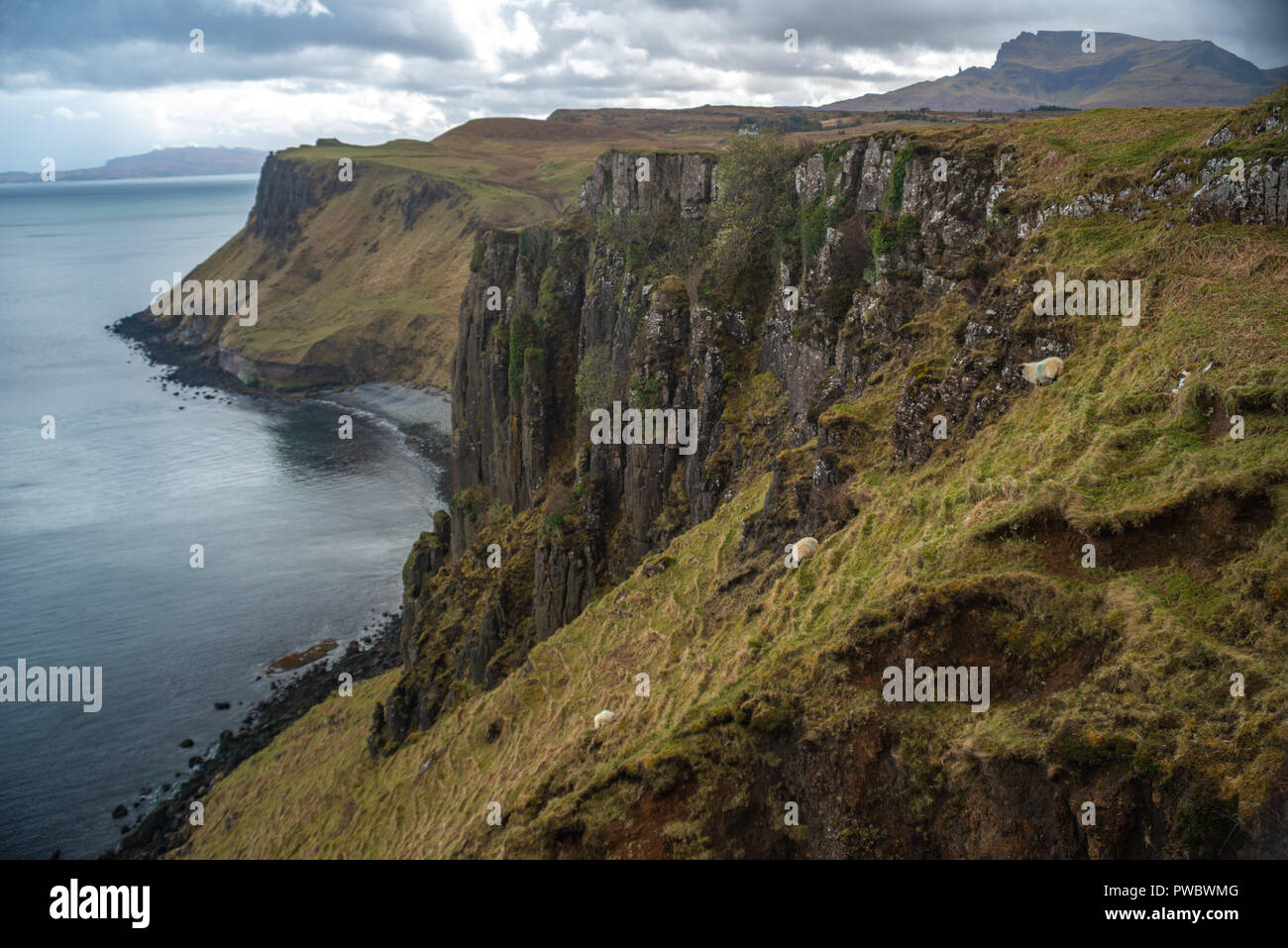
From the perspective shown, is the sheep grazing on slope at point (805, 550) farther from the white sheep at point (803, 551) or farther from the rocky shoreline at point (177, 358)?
the rocky shoreline at point (177, 358)

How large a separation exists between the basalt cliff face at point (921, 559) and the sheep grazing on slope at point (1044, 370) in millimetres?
323

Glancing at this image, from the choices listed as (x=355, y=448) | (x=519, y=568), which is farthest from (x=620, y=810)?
(x=355, y=448)

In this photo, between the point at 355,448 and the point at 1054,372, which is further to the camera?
the point at 355,448

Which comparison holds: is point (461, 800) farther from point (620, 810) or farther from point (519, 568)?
point (519, 568)

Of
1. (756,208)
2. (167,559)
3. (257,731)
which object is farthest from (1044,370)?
(167,559)

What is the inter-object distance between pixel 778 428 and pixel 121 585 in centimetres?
6996

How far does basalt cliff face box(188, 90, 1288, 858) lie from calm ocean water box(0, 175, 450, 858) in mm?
13764

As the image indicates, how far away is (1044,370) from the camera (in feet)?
67.1

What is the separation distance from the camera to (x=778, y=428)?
126 ft

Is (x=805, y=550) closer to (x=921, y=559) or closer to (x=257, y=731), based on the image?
(x=921, y=559)

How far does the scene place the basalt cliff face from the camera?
12.8m

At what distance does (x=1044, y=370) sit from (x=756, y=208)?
29626 millimetres

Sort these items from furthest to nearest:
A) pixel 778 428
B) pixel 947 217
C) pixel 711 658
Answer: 1. pixel 778 428
2. pixel 947 217
3. pixel 711 658

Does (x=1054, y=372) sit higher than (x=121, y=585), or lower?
higher
